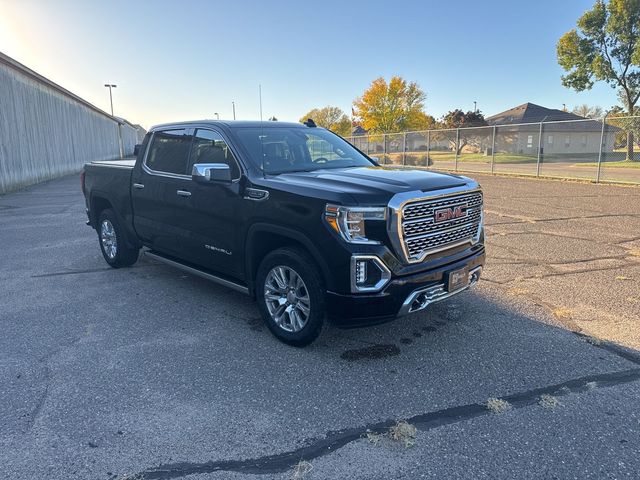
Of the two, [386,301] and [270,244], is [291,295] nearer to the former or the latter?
[270,244]

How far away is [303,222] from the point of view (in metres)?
3.77

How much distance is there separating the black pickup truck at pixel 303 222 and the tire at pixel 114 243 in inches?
29.5

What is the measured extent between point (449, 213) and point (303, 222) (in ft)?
4.08

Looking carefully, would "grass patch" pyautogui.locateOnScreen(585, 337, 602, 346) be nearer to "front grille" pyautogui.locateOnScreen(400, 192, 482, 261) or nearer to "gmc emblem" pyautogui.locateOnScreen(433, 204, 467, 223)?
"front grille" pyautogui.locateOnScreen(400, 192, 482, 261)

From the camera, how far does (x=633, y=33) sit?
3319 cm

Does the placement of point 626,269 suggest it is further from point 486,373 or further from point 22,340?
point 22,340

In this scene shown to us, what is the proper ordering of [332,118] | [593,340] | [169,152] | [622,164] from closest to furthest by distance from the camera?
1. [593,340]
2. [169,152]
3. [622,164]
4. [332,118]

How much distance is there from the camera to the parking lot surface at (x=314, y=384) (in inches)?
106

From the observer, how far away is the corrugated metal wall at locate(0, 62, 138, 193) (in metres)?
17.3

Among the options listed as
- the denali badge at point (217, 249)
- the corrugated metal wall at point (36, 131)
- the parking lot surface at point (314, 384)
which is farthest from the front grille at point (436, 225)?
the corrugated metal wall at point (36, 131)

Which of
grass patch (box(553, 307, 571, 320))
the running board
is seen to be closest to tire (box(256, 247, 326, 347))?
the running board

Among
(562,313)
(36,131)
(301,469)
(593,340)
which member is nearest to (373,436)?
(301,469)

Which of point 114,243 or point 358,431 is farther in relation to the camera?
point 114,243

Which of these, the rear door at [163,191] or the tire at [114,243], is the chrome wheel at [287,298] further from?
the tire at [114,243]
